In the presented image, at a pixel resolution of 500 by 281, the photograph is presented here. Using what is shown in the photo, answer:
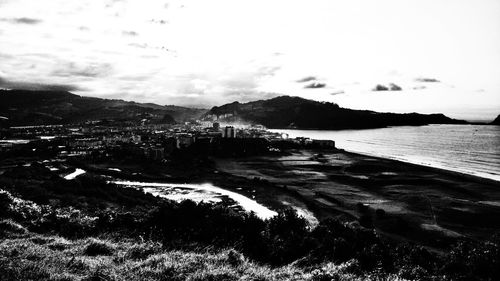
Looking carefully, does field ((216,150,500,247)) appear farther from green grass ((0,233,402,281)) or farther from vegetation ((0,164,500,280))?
green grass ((0,233,402,281))

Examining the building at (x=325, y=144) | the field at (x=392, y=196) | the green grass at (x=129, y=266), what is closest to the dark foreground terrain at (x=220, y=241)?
the green grass at (x=129, y=266)

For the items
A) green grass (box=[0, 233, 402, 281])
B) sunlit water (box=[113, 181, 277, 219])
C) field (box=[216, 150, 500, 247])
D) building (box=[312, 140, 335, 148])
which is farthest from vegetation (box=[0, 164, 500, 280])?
building (box=[312, 140, 335, 148])

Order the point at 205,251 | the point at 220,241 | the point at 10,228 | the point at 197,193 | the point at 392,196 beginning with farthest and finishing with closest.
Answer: the point at 197,193 → the point at 392,196 → the point at 10,228 → the point at 220,241 → the point at 205,251

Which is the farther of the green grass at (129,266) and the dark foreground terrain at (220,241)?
the dark foreground terrain at (220,241)

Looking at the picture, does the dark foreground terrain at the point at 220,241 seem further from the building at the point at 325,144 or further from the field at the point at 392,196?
the building at the point at 325,144

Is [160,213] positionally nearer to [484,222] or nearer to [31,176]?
[484,222]

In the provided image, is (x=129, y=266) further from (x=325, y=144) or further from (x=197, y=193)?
(x=325, y=144)

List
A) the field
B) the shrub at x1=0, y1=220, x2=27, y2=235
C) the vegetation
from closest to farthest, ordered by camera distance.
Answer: the vegetation < the shrub at x1=0, y1=220, x2=27, y2=235 < the field

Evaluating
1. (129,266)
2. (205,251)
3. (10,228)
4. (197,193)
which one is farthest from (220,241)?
(197,193)

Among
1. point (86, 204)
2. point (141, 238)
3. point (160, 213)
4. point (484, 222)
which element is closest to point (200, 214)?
point (160, 213)
